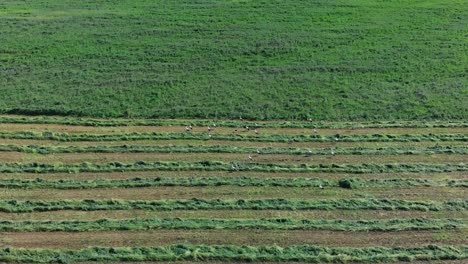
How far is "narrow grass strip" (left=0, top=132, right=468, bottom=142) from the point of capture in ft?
79.9

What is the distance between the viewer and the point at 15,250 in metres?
17.6

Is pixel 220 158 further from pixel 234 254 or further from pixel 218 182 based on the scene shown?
pixel 234 254

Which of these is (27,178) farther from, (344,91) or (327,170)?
(344,91)

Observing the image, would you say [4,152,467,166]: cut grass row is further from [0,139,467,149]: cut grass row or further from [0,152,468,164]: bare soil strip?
[0,139,467,149]: cut grass row

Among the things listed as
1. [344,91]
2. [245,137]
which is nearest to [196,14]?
[344,91]

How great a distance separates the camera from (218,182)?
21125 millimetres

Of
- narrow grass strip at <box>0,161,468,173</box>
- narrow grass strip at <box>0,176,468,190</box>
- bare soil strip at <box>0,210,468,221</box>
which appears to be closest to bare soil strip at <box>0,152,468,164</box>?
narrow grass strip at <box>0,161,468,173</box>

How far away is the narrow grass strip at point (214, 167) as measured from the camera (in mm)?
21906

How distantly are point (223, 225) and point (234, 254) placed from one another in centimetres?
139

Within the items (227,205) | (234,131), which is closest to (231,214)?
(227,205)

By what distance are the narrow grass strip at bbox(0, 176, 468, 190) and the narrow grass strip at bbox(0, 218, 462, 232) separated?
2190 millimetres

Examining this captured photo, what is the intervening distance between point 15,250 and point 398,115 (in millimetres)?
18113

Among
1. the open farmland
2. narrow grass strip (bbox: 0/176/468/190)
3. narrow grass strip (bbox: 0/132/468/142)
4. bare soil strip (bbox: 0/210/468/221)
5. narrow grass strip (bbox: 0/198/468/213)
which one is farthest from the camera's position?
narrow grass strip (bbox: 0/132/468/142)

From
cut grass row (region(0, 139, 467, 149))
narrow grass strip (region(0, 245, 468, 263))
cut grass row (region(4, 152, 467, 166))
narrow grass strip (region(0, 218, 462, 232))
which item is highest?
cut grass row (region(0, 139, 467, 149))
